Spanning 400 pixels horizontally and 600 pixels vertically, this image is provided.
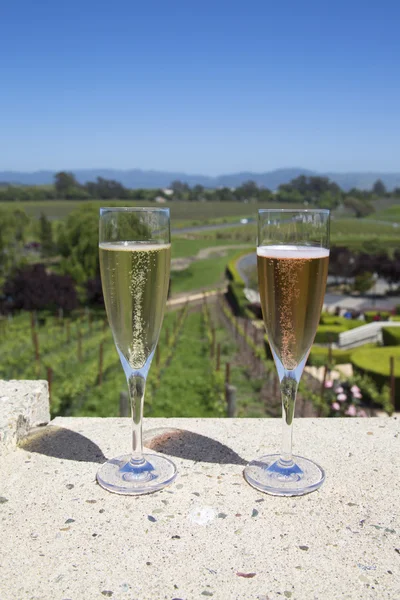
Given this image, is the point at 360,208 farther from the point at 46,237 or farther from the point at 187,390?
the point at 187,390

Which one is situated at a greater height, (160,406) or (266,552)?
(266,552)

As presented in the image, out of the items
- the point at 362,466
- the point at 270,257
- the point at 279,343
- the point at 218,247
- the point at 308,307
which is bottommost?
the point at 218,247

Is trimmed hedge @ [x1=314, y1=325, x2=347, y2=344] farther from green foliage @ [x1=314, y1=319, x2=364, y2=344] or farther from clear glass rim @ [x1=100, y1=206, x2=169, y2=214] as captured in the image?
clear glass rim @ [x1=100, y1=206, x2=169, y2=214]

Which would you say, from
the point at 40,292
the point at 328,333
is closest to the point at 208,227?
the point at 40,292

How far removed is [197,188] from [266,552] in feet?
625

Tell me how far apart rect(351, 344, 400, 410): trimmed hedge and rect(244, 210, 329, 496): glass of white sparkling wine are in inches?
570

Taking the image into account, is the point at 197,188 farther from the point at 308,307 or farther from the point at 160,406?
the point at 308,307

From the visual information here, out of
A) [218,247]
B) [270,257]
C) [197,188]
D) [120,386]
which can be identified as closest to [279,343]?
[270,257]

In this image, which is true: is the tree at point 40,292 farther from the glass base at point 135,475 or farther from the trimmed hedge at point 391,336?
the glass base at point 135,475

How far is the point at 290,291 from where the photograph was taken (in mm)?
1614

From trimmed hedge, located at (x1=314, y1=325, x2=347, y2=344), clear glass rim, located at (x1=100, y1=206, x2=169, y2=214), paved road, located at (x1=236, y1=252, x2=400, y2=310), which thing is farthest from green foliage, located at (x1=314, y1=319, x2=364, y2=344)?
clear glass rim, located at (x1=100, y1=206, x2=169, y2=214)

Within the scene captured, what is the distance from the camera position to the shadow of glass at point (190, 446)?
1.98 m

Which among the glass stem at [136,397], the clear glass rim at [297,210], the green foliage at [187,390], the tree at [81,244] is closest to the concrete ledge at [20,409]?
the glass stem at [136,397]

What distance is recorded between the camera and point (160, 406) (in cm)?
1388
